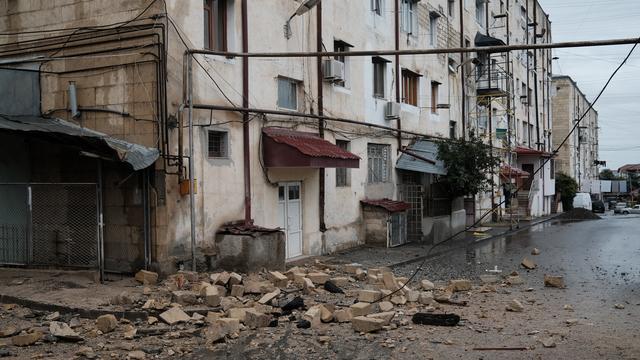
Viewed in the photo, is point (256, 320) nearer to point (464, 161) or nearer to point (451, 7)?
point (464, 161)

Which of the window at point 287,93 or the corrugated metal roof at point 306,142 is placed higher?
the window at point 287,93

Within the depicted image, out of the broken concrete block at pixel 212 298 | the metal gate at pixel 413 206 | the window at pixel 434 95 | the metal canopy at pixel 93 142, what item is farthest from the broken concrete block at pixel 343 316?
the window at pixel 434 95

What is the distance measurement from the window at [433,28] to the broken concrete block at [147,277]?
18044 mm

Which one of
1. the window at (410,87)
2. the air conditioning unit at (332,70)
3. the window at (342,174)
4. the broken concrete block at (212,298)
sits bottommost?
the broken concrete block at (212,298)

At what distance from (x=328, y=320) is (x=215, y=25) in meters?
7.50

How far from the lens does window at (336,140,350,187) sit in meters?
18.1

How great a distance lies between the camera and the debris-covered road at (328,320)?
723 cm

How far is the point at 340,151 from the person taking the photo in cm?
1588

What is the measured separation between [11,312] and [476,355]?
22.6ft

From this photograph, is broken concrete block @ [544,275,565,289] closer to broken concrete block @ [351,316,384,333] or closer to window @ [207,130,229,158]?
broken concrete block @ [351,316,384,333]

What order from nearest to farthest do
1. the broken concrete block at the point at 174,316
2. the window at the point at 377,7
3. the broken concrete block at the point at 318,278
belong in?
the broken concrete block at the point at 174,316 < the broken concrete block at the point at 318,278 < the window at the point at 377,7

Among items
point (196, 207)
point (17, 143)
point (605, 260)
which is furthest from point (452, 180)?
point (17, 143)

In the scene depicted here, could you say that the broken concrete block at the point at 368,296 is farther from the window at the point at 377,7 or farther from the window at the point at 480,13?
the window at the point at 480,13

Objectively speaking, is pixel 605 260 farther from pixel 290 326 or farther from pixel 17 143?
pixel 17 143
